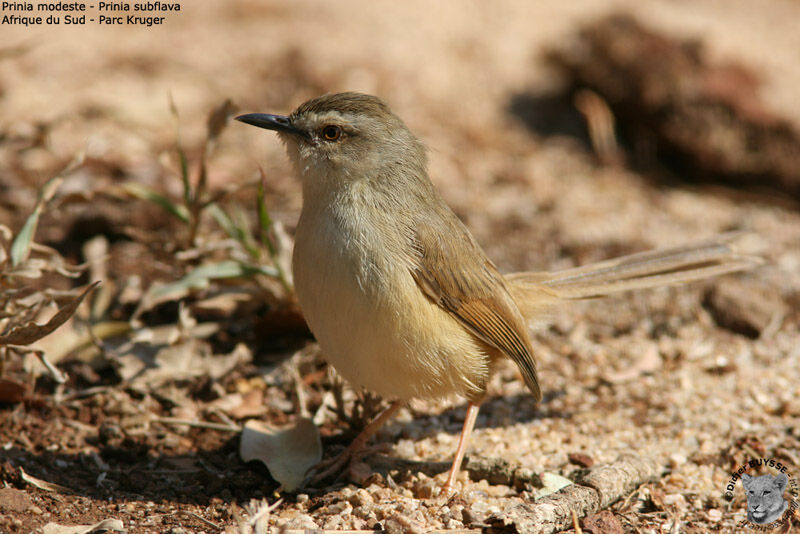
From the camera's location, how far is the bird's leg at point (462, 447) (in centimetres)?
442

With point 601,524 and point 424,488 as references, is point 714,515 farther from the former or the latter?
point 424,488

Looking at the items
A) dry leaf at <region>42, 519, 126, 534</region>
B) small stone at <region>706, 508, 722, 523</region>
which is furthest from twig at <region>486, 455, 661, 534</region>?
dry leaf at <region>42, 519, 126, 534</region>

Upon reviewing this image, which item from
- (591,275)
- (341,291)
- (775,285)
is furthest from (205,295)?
(775,285)

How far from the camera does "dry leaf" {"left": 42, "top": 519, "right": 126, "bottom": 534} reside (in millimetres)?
3616

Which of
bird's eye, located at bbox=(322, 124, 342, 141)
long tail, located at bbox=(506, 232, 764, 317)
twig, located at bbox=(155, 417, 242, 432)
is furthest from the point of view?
long tail, located at bbox=(506, 232, 764, 317)

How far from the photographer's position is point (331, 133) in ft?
15.1

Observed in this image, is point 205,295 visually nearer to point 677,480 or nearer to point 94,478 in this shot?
point 94,478

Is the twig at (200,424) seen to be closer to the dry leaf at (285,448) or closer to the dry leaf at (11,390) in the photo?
the dry leaf at (285,448)

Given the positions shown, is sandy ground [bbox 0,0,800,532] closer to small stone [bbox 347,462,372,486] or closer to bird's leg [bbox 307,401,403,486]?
small stone [bbox 347,462,372,486]

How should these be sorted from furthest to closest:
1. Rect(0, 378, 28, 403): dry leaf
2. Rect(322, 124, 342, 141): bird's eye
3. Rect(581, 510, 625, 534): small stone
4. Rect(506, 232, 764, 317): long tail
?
Rect(506, 232, 764, 317): long tail → Rect(0, 378, 28, 403): dry leaf → Rect(322, 124, 342, 141): bird's eye → Rect(581, 510, 625, 534): small stone

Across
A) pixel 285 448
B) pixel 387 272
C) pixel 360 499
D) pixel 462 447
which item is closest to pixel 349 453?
pixel 285 448
